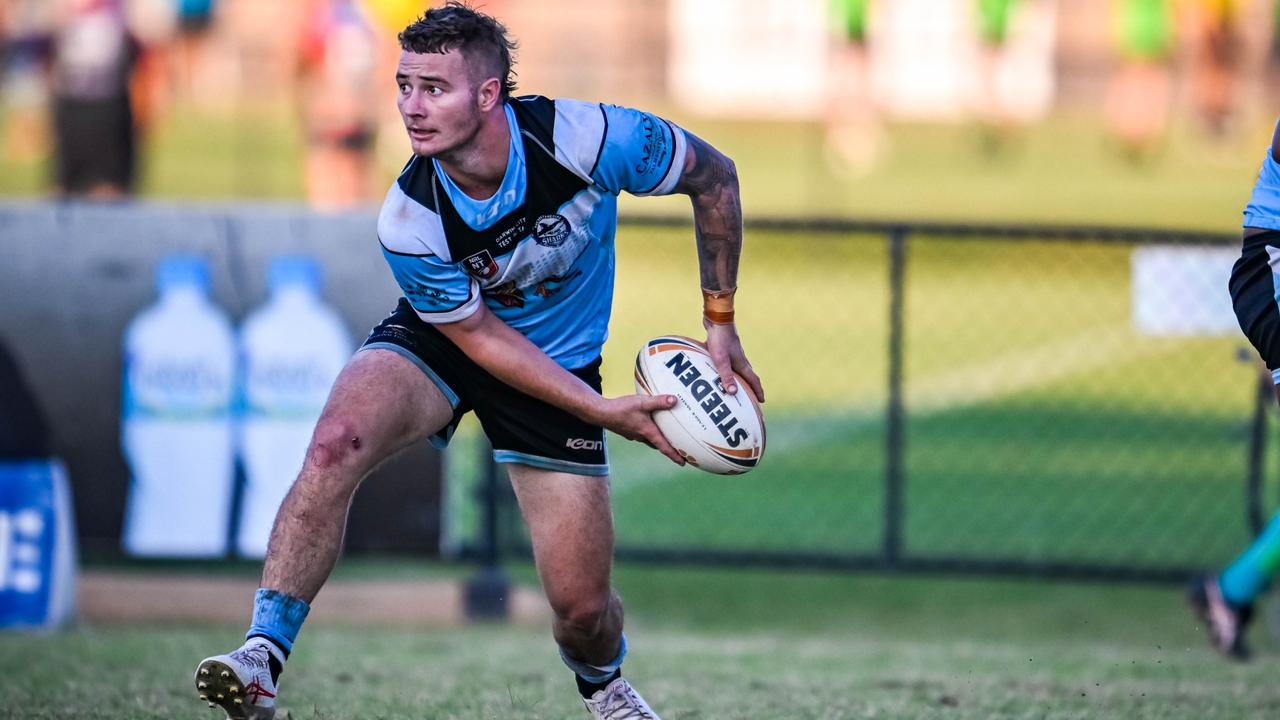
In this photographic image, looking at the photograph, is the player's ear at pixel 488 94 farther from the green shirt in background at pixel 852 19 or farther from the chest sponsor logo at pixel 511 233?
the green shirt in background at pixel 852 19

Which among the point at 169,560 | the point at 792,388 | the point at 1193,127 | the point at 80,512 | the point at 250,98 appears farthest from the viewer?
the point at 250,98

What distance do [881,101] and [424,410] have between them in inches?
1180

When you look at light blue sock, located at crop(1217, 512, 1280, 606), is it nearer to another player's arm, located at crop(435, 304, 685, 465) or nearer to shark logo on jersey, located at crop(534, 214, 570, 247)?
another player's arm, located at crop(435, 304, 685, 465)

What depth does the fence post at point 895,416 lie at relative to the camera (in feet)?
27.4

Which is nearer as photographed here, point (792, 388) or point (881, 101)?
point (792, 388)

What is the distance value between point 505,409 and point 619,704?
97 cm

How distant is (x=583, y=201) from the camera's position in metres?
4.99

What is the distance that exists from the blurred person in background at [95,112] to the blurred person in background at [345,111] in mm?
3250

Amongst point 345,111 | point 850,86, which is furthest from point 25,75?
point 850,86

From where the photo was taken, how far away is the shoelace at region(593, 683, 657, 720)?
206 inches

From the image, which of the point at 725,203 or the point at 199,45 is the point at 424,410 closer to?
the point at 725,203

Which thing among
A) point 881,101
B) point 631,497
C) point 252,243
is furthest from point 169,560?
point 881,101

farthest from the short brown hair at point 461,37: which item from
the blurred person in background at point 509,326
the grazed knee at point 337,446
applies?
the grazed knee at point 337,446

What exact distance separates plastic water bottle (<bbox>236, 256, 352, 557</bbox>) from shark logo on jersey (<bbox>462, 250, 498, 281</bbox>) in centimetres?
342
